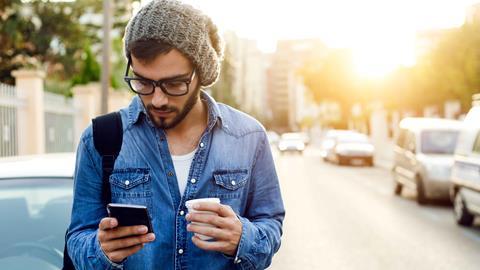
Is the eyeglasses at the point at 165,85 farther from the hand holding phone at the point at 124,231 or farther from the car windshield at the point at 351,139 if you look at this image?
the car windshield at the point at 351,139

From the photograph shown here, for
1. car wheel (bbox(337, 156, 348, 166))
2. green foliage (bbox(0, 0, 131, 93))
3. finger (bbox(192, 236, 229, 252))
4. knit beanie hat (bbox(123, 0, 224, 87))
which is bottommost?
car wheel (bbox(337, 156, 348, 166))

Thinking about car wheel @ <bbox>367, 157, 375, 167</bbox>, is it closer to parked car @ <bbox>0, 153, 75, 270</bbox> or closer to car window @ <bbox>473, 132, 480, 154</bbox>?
car window @ <bbox>473, 132, 480, 154</bbox>

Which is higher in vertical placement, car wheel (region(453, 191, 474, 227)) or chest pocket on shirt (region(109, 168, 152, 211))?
chest pocket on shirt (region(109, 168, 152, 211))

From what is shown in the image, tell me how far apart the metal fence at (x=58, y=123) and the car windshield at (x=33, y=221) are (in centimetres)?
1090

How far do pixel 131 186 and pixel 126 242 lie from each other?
0.24 meters

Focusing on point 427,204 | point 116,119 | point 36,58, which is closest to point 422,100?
point 36,58

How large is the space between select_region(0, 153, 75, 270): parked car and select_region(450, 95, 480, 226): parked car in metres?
7.09

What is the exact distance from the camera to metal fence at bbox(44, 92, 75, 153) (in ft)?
46.2

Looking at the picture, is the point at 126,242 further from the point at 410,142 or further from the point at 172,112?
the point at 410,142

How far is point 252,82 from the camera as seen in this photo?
178 meters

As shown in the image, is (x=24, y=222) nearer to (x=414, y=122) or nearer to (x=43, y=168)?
(x=43, y=168)

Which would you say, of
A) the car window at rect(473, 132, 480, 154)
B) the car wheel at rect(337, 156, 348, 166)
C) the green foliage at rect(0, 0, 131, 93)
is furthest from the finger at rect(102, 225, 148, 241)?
the car wheel at rect(337, 156, 348, 166)

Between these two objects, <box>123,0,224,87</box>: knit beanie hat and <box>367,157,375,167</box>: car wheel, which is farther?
<box>367,157,375,167</box>: car wheel

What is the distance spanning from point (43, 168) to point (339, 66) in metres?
61.6
